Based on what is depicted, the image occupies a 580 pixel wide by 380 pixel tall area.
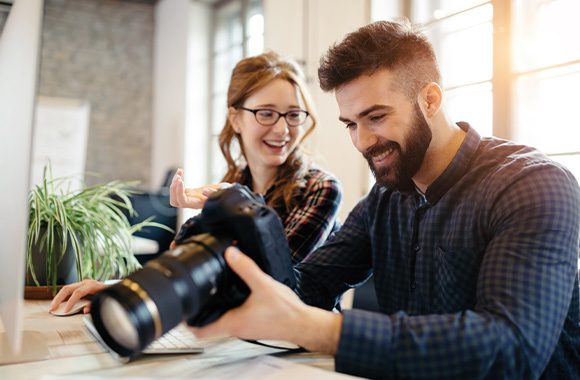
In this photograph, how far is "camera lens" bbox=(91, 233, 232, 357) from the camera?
0.54m

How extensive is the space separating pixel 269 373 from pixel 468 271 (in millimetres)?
439

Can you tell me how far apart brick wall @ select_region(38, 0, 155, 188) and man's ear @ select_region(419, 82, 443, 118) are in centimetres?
501

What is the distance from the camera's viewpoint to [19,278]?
52 cm

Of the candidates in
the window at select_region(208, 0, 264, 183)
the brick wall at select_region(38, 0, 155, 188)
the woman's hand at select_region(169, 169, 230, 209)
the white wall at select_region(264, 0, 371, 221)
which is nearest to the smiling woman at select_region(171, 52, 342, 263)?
the woman's hand at select_region(169, 169, 230, 209)

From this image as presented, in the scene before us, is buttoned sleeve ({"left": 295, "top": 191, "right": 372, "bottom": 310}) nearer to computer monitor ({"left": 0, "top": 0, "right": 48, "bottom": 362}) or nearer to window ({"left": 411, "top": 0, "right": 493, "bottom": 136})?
computer monitor ({"left": 0, "top": 0, "right": 48, "bottom": 362})

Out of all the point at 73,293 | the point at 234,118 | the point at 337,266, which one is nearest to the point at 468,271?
the point at 337,266

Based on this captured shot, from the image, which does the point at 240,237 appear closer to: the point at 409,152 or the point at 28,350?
the point at 28,350

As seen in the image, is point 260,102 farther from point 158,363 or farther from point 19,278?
point 19,278

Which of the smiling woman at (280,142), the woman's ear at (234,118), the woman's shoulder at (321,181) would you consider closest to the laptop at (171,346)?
the smiling woman at (280,142)

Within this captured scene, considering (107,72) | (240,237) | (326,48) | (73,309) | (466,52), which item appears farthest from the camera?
(107,72)

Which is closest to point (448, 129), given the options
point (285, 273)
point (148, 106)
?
point (285, 273)

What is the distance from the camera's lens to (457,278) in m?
0.91

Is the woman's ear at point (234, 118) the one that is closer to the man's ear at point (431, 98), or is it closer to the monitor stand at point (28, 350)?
the man's ear at point (431, 98)

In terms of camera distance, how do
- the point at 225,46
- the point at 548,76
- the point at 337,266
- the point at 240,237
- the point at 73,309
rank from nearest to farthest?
the point at 240,237
the point at 73,309
the point at 337,266
the point at 548,76
the point at 225,46
